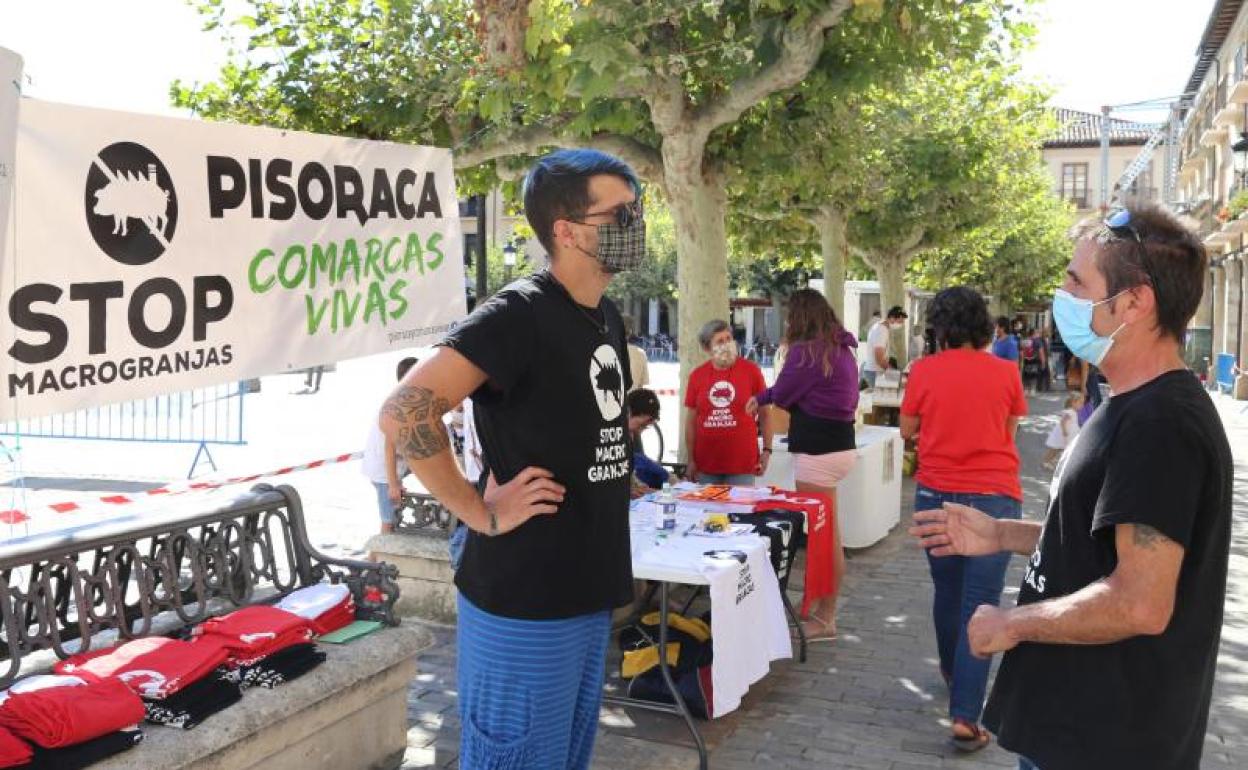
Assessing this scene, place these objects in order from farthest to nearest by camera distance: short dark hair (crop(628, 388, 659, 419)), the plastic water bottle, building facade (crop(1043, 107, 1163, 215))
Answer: building facade (crop(1043, 107, 1163, 215)), short dark hair (crop(628, 388, 659, 419)), the plastic water bottle

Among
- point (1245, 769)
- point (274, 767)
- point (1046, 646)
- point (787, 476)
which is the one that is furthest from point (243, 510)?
point (787, 476)

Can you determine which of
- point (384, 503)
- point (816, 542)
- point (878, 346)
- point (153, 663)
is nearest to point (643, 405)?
point (816, 542)

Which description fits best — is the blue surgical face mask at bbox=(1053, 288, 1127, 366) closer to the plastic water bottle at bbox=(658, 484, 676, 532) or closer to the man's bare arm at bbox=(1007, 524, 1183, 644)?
the man's bare arm at bbox=(1007, 524, 1183, 644)

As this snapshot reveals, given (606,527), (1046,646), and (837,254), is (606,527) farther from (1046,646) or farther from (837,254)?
(837,254)

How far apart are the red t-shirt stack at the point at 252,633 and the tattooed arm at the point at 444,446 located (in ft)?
5.34

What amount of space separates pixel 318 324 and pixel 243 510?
81cm

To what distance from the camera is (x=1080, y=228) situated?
2.56 m

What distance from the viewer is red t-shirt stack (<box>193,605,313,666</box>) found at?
3.76 m

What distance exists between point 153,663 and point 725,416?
4.24m

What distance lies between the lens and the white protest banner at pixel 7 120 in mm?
2607

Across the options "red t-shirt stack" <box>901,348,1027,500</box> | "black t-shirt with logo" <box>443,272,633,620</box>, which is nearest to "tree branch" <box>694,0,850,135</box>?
"red t-shirt stack" <box>901,348,1027,500</box>

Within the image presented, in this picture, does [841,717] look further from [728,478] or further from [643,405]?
[643,405]

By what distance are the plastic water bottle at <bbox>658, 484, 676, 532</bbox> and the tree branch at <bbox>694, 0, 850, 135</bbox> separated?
3.52 m

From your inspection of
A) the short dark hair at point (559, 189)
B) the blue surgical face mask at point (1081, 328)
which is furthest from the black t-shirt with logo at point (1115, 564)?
the short dark hair at point (559, 189)
